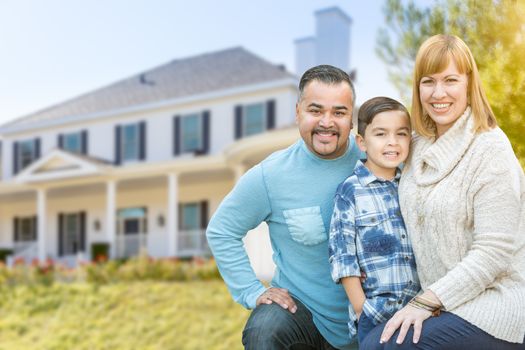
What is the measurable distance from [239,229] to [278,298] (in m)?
0.46

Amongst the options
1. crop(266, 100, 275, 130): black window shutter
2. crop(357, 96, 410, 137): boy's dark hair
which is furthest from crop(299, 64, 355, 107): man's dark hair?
crop(266, 100, 275, 130): black window shutter

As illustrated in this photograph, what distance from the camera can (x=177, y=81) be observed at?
75.9 ft

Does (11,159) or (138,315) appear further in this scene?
(11,159)

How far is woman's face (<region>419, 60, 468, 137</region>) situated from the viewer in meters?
2.75

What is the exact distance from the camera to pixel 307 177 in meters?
3.40

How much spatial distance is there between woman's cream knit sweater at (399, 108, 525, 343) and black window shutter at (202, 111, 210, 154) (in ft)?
58.2

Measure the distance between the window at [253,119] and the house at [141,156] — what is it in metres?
0.03

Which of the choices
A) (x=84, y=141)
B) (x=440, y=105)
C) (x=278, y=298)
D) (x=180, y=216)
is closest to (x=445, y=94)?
(x=440, y=105)

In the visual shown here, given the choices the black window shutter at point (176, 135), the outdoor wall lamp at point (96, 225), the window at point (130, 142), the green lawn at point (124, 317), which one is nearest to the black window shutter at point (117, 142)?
the window at point (130, 142)

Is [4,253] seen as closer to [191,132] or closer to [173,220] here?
[173,220]

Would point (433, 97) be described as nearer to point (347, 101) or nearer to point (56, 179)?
point (347, 101)

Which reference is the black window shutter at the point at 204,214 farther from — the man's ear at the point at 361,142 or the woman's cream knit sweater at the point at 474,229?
the woman's cream knit sweater at the point at 474,229

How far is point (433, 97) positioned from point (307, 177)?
87cm

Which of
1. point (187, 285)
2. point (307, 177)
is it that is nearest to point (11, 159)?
point (187, 285)
